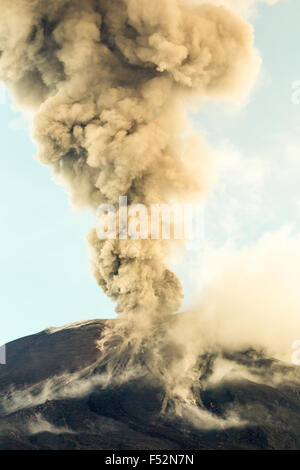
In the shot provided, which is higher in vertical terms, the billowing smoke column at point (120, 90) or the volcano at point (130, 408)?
the billowing smoke column at point (120, 90)

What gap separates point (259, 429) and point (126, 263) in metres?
9.78

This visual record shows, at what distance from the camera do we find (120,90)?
87.0 ft

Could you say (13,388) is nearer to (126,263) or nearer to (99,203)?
(126,263)

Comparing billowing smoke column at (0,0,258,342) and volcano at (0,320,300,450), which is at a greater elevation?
billowing smoke column at (0,0,258,342)

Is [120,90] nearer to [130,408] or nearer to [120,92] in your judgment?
[120,92]

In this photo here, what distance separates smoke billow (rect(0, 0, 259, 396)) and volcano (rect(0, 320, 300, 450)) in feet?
13.3

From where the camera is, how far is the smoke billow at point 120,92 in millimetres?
25062

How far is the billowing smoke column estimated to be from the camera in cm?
2506

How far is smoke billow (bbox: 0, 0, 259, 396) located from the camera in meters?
25.1

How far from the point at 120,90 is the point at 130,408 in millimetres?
16192

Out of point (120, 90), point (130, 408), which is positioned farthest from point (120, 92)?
point (130, 408)

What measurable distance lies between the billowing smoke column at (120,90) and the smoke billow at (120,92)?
0.05 m

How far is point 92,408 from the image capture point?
→ 22031 millimetres
